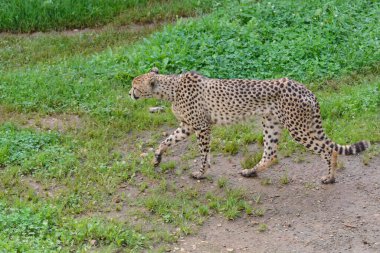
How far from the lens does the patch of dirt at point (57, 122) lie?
9.59 metres

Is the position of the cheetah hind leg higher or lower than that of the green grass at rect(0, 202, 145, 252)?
higher

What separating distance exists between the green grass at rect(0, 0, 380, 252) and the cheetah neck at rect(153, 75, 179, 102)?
797mm

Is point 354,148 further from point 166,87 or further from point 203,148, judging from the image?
point 166,87

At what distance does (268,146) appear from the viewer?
848cm

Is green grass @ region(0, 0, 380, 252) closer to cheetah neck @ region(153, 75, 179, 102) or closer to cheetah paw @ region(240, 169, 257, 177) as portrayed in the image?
cheetah paw @ region(240, 169, 257, 177)

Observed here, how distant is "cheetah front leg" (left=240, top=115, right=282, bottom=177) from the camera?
332 inches

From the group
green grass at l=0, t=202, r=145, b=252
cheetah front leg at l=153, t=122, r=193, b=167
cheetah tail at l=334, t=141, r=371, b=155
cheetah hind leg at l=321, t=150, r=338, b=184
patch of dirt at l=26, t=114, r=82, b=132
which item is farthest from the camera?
patch of dirt at l=26, t=114, r=82, b=132

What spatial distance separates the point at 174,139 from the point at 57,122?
200cm

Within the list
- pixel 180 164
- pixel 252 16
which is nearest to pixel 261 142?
pixel 180 164

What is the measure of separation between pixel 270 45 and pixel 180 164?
3.52 m

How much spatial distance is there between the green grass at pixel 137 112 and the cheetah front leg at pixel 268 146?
0.65 feet

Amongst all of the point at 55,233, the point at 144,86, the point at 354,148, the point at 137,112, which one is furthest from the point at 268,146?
the point at 55,233

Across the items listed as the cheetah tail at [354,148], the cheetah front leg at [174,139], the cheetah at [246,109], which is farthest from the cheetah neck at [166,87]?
the cheetah tail at [354,148]

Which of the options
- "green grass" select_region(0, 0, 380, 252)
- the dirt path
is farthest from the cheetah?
"green grass" select_region(0, 0, 380, 252)
